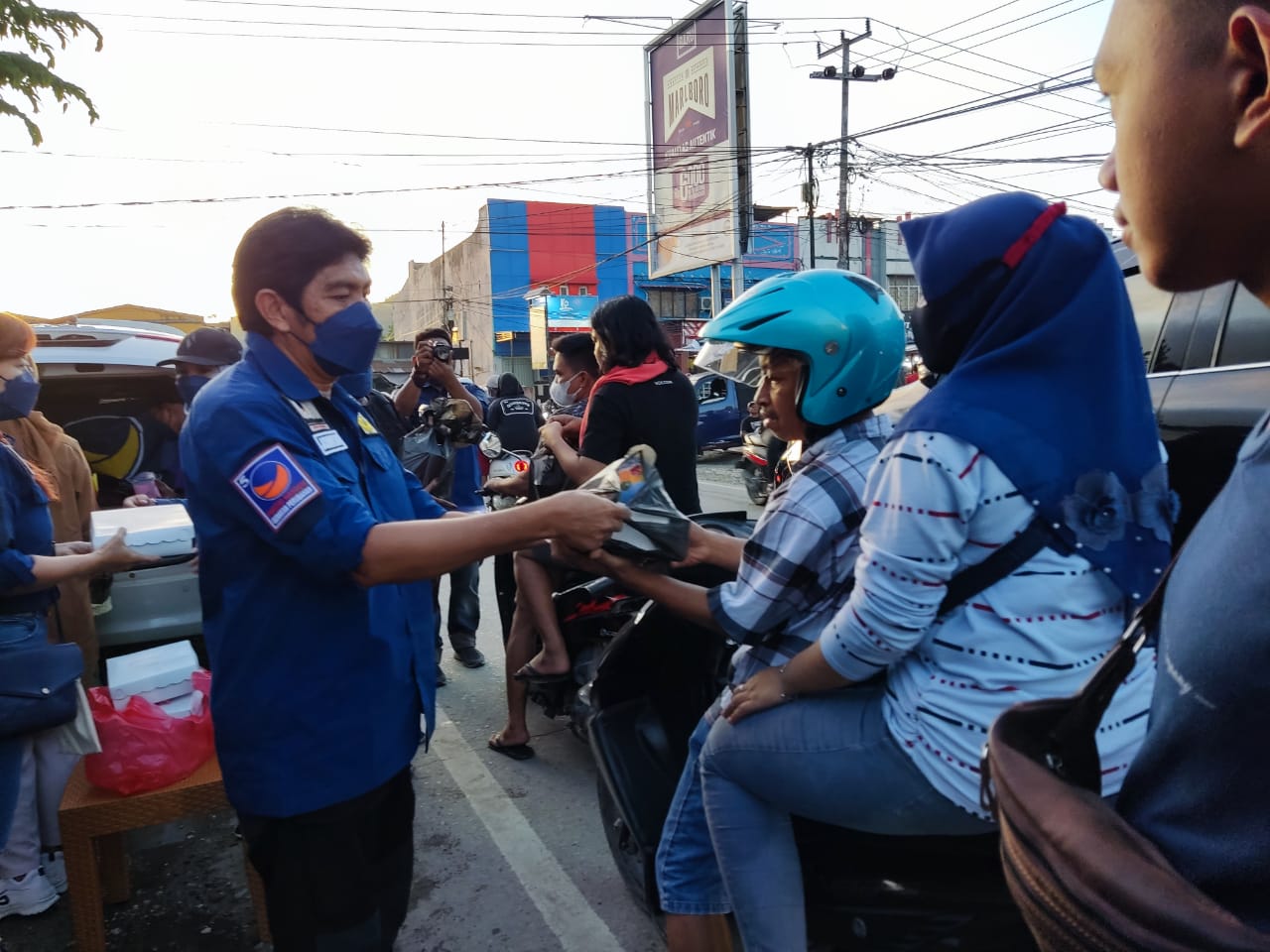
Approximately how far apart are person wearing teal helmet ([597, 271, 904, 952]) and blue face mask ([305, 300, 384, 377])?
703 millimetres

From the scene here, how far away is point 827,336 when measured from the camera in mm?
1773

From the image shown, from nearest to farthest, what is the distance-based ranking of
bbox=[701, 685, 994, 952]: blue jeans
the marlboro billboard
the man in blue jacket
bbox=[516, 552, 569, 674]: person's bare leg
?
1. bbox=[701, 685, 994, 952]: blue jeans
2. the man in blue jacket
3. bbox=[516, 552, 569, 674]: person's bare leg
4. the marlboro billboard

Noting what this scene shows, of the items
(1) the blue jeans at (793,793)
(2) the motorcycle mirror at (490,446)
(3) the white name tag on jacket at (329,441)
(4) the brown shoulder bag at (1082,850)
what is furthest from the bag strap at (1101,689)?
(2) the motorcycle mirror at (490,446)

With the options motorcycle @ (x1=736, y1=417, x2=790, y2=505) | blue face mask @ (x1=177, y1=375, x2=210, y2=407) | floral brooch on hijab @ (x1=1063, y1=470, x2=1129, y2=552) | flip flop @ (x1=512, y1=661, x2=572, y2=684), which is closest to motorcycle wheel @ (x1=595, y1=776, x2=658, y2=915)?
flip flop @ (x1=512, y1=661, x2=572, y2=684)

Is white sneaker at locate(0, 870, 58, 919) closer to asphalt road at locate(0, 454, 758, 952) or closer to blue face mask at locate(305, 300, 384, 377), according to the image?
asphalt road at locate(0, 454, 758, 952)

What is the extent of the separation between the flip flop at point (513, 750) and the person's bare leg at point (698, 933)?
2.04 metres

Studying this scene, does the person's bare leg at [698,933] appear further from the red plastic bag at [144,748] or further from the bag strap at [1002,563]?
the red plastic bag at [144,748]

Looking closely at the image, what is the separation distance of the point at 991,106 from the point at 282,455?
15.8m

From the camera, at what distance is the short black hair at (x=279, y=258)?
1743 mm

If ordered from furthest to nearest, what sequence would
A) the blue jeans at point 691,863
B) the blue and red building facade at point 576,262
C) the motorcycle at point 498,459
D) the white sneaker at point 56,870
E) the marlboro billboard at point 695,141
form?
the blue and red building facade at point 576,262 < the marlboro billboard at point 695,141 < the motorcycle at point 498,459 < the white sneaker at point 56,870 < the blue jeans at point 691,863

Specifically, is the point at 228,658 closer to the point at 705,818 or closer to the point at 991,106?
the point at 705,818

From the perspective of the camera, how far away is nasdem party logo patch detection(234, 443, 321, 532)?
5.03ft

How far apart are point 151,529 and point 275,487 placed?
1.63 meters

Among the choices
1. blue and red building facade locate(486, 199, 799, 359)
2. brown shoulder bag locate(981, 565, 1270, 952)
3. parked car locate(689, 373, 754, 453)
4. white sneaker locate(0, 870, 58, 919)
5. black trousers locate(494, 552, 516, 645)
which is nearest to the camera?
brown shoulder bag locate(981, 565, 1270, 952)
